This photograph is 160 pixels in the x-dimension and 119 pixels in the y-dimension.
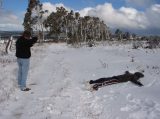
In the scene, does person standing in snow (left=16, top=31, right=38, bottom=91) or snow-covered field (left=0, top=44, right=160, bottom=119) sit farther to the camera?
Result: person standing in snow (left=16, top=31, right=38, bottom=91)

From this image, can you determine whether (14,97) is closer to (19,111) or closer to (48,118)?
(19,111)

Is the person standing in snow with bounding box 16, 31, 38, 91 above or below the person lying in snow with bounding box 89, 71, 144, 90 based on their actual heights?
above

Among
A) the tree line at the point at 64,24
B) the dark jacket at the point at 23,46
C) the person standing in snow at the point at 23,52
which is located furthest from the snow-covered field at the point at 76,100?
the tree line at the point at 64,24

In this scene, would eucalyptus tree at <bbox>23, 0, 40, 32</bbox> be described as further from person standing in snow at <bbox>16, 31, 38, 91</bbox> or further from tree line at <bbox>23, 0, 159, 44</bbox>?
person standing in snow at <bbox>16, 31, 38, 91</bbox>

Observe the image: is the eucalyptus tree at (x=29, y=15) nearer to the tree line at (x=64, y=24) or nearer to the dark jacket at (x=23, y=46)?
the tree line at (x=64, y=24)

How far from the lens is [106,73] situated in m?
14.9

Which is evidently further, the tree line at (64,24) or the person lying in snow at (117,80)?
the tree line at (64,24)

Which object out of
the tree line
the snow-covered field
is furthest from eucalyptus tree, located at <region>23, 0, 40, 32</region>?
the snow-covered field

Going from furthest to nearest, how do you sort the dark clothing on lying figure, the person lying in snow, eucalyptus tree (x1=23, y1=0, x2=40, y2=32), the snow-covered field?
eucalyptus tree (x1=23, y1=0, x2=40, y2=32)
the dark clothing on lying figure
the person lying in snow
the snow-covered field

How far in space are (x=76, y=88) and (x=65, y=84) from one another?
834 millimetres

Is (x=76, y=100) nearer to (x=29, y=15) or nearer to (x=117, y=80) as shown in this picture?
→ (x=117, y=80)

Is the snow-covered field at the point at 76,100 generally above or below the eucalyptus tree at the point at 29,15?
below

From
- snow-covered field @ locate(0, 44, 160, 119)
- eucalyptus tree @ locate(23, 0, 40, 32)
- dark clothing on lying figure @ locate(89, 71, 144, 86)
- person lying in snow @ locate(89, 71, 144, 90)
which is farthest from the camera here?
eucalyptus tree @ locate(23, 0, 40, 32)

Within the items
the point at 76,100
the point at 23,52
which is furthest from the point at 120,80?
the point at 23,52
